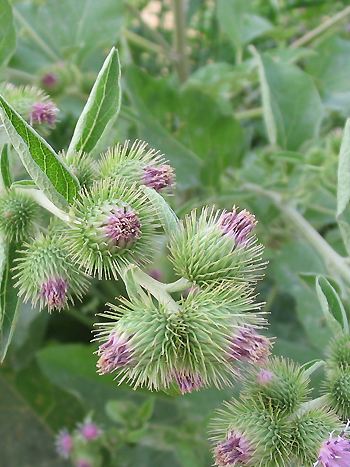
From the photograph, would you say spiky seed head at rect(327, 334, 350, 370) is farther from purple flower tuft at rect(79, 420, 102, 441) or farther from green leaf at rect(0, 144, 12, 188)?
purple flower tuft at rect(79, 420, 102, 441)

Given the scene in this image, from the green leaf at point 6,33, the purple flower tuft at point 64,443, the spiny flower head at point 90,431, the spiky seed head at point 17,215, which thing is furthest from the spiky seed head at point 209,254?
the purple flower tuft at point 64,443

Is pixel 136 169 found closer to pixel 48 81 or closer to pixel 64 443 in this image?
pixel 48 81

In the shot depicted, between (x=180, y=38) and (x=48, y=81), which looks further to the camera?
(x=180, y=38)

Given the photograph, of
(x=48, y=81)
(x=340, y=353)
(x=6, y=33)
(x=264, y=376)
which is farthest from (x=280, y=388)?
(x=48, y=81)

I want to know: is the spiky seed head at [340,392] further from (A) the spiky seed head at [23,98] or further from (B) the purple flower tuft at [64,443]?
(B) the purple flower tuft at [64,443]

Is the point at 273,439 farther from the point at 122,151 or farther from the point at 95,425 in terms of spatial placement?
the point at 95,425

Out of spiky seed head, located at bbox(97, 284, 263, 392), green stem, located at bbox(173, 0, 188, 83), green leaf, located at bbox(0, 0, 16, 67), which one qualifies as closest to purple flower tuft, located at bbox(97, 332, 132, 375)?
spiky seed head, located at bbox(97, 284, 263, 392)

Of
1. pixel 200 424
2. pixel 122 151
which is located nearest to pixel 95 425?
pixel 200 424
